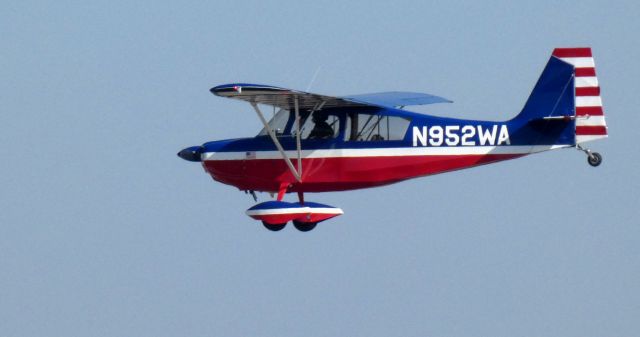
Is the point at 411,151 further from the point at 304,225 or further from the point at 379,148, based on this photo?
the point at 304,225

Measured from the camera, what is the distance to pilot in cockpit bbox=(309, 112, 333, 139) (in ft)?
127

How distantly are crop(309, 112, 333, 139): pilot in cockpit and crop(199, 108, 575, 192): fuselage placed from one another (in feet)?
0.27

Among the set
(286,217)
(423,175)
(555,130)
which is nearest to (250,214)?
(286,217)

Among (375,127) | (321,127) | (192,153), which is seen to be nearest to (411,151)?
(375,127)

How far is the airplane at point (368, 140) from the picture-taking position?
37.3 meters

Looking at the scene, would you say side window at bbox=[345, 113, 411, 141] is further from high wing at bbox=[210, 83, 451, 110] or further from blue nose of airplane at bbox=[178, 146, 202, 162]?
blue nose of airplane at bbox=[178, 146, 202, 162]

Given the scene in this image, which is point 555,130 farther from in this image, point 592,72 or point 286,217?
point 286,217

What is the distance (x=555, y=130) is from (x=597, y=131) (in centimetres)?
75

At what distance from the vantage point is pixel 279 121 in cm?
3931

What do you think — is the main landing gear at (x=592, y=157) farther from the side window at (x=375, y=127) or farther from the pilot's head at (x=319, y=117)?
the pilot's head at (x=319, y=117)

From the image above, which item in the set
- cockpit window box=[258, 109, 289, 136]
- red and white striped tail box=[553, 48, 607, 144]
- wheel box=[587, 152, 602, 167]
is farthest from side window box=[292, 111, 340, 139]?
wheel box=[587, 152, 602, 167]

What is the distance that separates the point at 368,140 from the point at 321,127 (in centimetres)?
99

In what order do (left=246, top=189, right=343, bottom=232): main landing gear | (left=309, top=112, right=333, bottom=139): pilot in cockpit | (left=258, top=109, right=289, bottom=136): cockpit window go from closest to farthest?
(left=246, top=189, right=343, bottom=232): main landing gear < (left=309, top=112, right=333, bottom=139): pilot in cockpit < (left=258, top=109, right=289, bottom=136): cockpit window

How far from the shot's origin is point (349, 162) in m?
38.6
